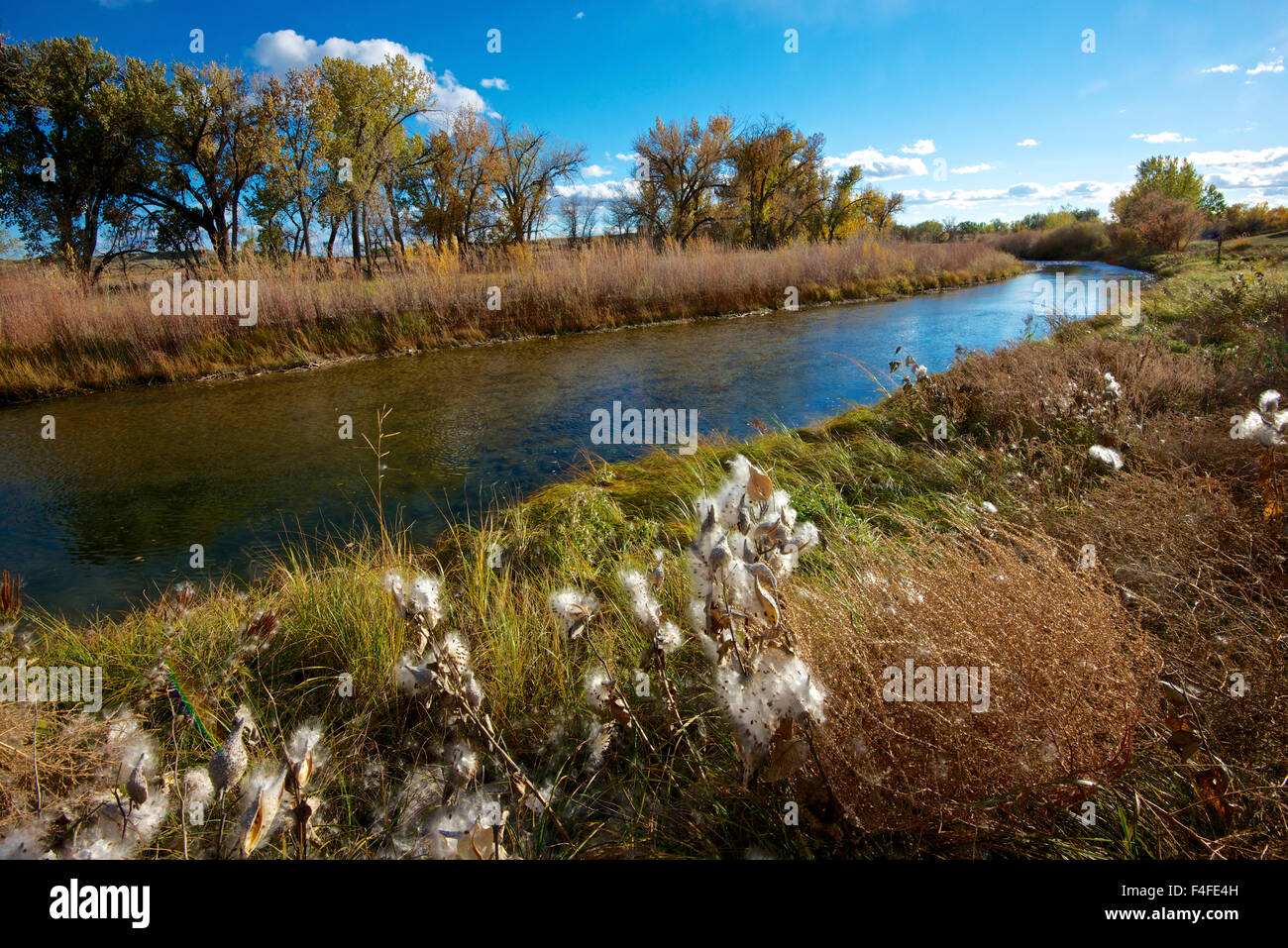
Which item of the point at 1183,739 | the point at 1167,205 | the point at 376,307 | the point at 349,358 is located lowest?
the point at 1183,739

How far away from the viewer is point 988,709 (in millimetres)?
1453

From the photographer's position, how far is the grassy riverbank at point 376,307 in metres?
11.6

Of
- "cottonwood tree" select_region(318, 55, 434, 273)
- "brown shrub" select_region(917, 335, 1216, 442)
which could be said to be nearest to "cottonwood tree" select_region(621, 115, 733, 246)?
"cottonwood tree" select_region(318, 55, 434, 273)

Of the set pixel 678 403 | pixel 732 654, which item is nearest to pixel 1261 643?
pixel 732 654

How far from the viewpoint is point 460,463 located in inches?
271

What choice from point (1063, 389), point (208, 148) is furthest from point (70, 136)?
point (1063, 389)

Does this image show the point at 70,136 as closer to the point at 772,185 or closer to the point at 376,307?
the point at 376,307

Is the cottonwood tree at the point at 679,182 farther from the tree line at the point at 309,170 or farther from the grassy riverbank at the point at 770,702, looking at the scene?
the grassy riverbank at the point at 770,702

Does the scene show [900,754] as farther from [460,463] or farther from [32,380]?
[32,380]

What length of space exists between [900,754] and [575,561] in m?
2.46

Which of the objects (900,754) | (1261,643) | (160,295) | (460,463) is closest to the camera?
(900,754)

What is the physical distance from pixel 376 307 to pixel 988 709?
1568 centimetres

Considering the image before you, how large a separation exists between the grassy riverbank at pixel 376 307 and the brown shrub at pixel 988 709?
46.1 ft

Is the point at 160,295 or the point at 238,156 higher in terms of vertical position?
the point at 238,156
